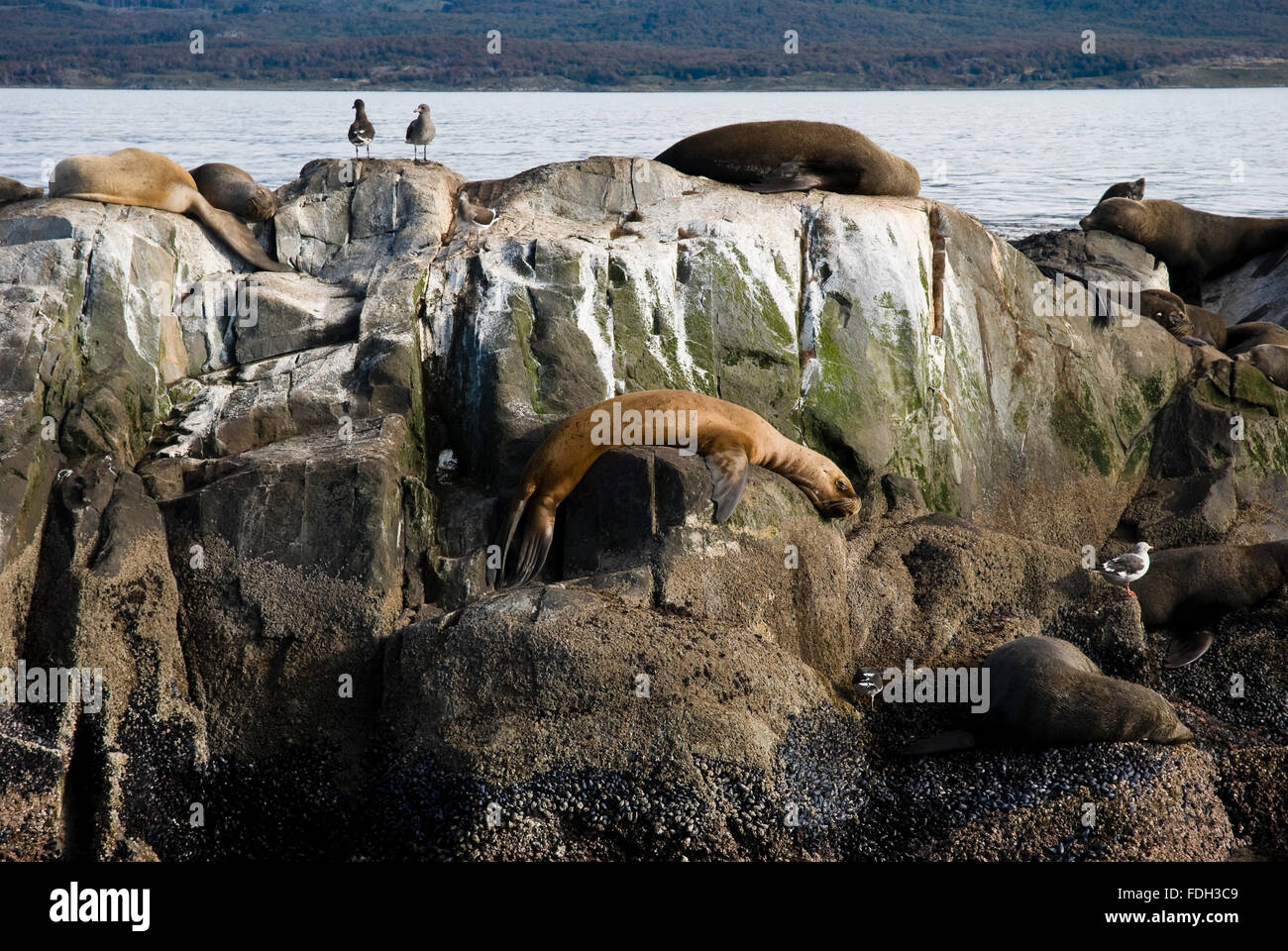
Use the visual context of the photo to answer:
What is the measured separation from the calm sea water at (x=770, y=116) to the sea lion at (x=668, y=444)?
42.1 ft

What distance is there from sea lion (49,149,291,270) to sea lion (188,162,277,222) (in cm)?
24

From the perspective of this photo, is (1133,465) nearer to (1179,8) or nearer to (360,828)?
(360,828)

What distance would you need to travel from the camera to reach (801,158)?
10.7 metres

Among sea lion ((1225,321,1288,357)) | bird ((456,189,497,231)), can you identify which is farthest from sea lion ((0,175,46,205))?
sea lion ((1225,321,1288,357))

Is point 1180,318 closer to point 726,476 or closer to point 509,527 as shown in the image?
point 726,476

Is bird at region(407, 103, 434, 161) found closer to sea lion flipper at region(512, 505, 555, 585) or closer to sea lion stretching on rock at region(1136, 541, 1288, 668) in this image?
sea lion flipper at region(512, 505, 555, 585)

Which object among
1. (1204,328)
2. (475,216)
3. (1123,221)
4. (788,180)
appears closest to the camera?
(475,216)

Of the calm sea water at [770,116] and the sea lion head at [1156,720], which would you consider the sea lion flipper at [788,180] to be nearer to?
the sea lion head at [1156,720]

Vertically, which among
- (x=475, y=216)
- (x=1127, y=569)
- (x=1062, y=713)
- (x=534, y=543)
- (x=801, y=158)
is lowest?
(x=1062, y=713)

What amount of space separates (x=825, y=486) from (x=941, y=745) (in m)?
2.11

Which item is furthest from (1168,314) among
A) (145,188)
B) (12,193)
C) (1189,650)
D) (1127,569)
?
(12,193)

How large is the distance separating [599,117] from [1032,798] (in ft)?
117

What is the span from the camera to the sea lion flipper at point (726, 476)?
8.04 meters

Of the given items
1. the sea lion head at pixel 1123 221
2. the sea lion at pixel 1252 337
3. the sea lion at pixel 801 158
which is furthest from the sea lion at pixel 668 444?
the sea lion head at pixel 1123 221
